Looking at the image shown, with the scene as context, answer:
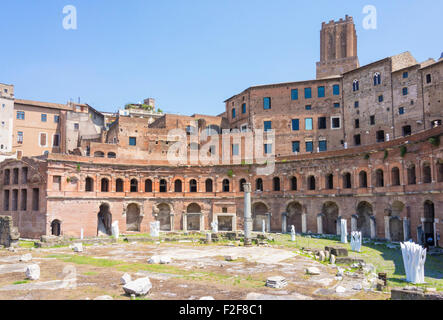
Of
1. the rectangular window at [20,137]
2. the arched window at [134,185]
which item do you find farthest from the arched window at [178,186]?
the rectangular window at [20,137]

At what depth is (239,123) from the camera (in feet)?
161

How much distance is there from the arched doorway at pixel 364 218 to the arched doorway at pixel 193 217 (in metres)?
17.6

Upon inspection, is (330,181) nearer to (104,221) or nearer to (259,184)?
(259,184)

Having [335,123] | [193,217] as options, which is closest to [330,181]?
[335,123]

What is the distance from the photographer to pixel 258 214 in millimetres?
42344

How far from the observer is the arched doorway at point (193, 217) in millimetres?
43344

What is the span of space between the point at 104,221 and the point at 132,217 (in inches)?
123

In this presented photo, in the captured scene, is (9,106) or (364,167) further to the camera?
(9,106)

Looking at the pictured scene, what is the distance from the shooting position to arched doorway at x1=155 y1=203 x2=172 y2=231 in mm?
43062

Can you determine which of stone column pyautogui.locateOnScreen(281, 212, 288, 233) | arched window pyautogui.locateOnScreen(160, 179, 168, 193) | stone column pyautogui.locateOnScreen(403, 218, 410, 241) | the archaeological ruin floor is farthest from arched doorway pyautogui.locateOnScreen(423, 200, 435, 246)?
arched window pyautogui.locateOnScreen(160, 179, 168, 193)

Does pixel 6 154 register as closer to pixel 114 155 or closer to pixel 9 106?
pixel 9 106

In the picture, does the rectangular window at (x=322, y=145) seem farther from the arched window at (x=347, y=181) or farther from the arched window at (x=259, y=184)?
the arched window at (x=259, y=184)

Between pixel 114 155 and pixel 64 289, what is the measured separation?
110ft
